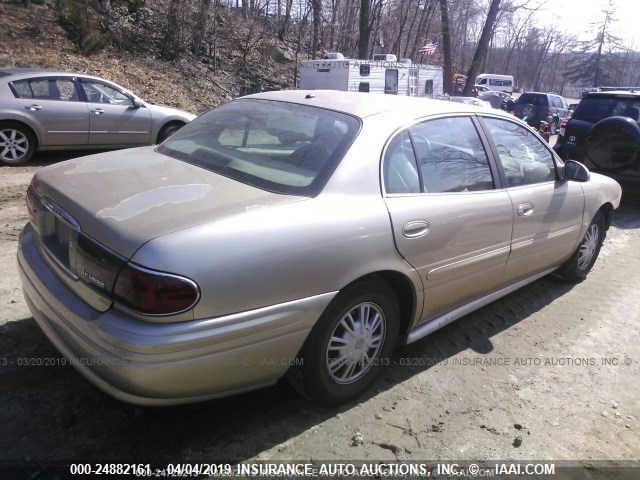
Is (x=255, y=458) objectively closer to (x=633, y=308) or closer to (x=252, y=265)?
(x=252, y=265)

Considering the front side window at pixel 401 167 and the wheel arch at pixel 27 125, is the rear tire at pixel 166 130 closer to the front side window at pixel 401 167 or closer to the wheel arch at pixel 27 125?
the wheel arch at pixel 27 125

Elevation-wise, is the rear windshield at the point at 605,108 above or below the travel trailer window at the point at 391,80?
below

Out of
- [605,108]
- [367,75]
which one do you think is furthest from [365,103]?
[367,75]

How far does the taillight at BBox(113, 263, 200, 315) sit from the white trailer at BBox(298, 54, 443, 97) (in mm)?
16340

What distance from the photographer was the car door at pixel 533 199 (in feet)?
12.2

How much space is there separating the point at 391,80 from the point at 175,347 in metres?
19.1

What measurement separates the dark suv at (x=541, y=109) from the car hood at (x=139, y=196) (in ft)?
64.1

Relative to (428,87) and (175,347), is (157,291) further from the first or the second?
(428,87)

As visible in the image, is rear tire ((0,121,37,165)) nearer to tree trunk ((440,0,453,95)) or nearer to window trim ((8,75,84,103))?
window trim ((8,75,84,103))

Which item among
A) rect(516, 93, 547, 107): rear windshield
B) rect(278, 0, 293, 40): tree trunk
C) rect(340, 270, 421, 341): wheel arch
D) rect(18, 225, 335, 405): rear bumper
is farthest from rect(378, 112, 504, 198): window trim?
rect(278, 0, 293, 40): tree trunk

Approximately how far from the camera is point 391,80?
19.8m

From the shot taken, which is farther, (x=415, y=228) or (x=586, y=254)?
(x=586, y=254)

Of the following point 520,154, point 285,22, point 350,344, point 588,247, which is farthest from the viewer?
point 285,22

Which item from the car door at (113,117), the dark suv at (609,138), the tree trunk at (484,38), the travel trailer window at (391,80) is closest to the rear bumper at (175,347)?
the dark suv at (609,138)
